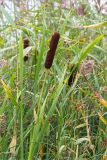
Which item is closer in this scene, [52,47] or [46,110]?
[52,47]

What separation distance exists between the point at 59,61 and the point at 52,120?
1.07 ft

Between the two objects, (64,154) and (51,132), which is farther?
(51,132)

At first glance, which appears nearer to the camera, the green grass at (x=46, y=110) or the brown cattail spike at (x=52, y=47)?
the brown cattail spike at (x=52, y=47)

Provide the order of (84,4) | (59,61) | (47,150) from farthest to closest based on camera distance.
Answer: (84,4), (59,61), (47,150)

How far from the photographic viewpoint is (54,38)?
132 cm

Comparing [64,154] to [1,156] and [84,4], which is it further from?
[84,4]

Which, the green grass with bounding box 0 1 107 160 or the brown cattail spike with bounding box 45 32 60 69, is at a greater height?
the brown cattail spike with bounding box 45 32 60 69

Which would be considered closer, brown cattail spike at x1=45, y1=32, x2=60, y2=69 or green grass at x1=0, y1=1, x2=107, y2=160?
brown cattail spike at x1=45, y1=32, x2=60, y2=69

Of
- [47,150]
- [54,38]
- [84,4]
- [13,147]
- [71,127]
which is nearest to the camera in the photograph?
[54,38]

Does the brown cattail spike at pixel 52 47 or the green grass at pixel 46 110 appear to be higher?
the brown cattail spike at pixel 52 47

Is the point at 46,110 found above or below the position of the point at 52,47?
below

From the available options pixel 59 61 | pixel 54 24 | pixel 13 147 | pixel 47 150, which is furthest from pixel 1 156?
pixel 54 24

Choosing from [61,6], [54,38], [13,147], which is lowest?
[13,147]

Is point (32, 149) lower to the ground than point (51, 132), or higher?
higher
